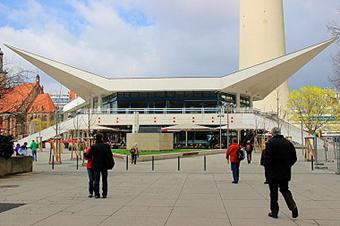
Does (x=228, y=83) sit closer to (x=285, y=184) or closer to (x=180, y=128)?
(x=180, y=128)

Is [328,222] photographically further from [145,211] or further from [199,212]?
[145,211]

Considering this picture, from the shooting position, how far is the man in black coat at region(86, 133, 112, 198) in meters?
11.9

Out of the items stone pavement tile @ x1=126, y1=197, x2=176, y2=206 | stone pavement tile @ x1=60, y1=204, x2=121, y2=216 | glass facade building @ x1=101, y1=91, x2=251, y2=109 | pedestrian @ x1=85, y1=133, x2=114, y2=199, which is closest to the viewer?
stone pavement tile @ x1=60, y1=204, x2=121, y2=216

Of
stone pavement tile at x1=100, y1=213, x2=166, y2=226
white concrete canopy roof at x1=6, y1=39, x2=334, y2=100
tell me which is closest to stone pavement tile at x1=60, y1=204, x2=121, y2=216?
stone pavement tile at x1=100, y1=213, x2=166, y2=226

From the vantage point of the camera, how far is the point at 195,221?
8.40 meters

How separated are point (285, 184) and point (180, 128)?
4234 centimetres

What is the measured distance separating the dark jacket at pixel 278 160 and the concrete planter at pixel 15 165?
1284 cm

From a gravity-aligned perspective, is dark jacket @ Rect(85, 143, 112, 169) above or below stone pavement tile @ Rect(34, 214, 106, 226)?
above

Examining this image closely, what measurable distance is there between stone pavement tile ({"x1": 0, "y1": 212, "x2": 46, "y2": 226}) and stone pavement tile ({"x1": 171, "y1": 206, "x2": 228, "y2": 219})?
2.63 metres

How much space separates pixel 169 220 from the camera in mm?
8508

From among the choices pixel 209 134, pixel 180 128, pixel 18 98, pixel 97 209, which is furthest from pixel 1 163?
pixel 209 134

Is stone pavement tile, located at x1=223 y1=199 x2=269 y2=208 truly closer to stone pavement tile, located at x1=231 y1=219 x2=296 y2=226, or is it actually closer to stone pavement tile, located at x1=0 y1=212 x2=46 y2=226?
stone pavement tile, located at x1=231 y1=219 x2=296 y2=226

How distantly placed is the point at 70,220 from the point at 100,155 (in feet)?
11.9

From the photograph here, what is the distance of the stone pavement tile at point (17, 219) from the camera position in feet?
26.8
